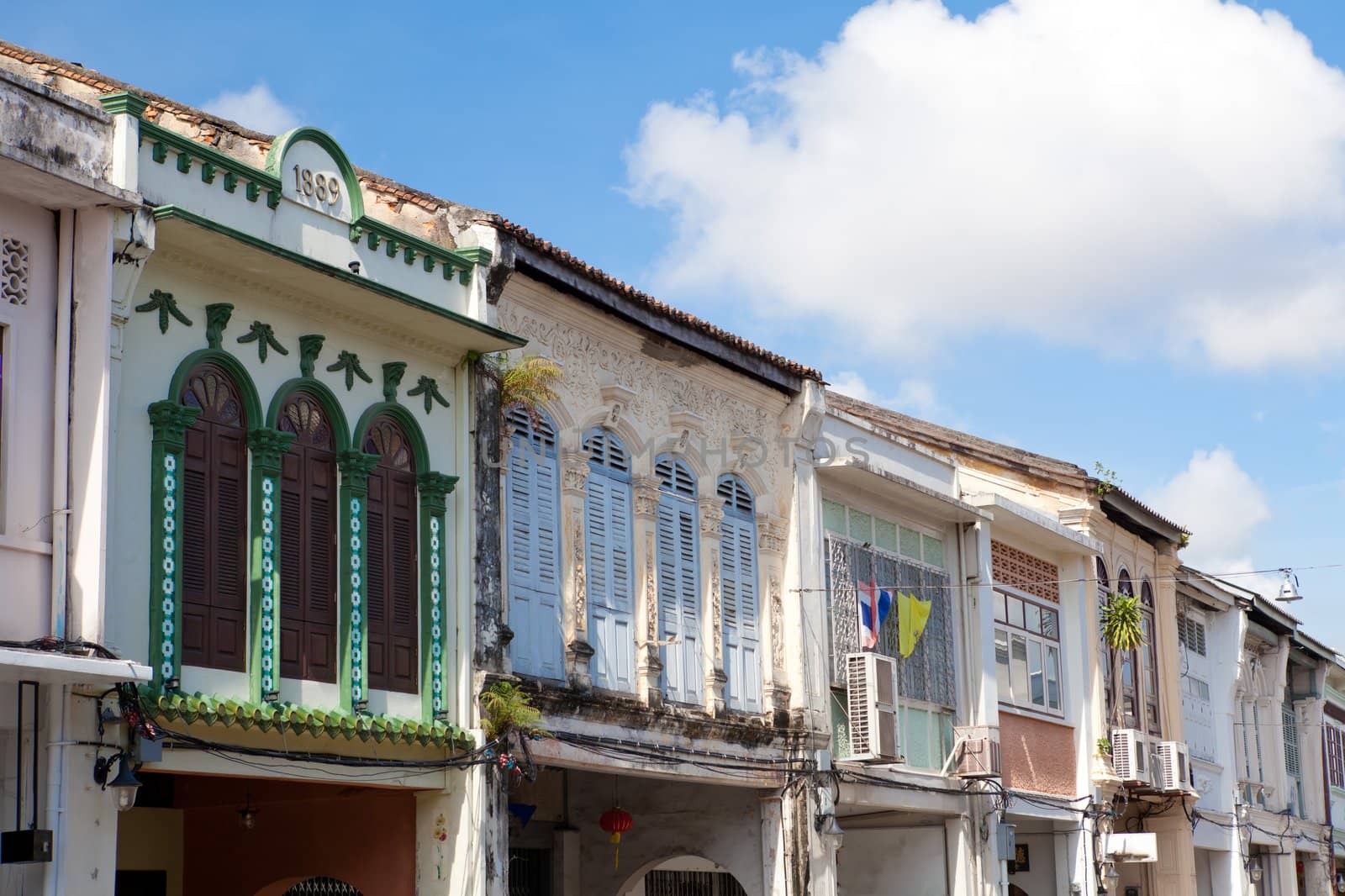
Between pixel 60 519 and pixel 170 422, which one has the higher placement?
pixel 170 422

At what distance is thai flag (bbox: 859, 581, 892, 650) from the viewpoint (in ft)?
61.5

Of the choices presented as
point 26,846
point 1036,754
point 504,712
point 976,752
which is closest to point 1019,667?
point 1036,754

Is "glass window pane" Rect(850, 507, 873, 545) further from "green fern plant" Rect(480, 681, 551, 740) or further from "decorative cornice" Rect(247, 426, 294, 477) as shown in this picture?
"decorative cornice" Rect(247, 426, 294, 477)

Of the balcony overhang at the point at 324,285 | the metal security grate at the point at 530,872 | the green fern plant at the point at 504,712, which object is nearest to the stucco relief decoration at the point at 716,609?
the metal security grate at the point at 530,872

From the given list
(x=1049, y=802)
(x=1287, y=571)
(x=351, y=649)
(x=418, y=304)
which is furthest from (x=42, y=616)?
(x=1287, y=571)

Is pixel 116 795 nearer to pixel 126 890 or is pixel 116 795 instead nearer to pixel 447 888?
pixel 447 888

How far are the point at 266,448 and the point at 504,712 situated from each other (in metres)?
2.73

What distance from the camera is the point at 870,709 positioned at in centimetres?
1778

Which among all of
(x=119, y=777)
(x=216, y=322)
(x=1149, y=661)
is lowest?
(x=119, y=777)

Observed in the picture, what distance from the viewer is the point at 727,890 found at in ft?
65.8

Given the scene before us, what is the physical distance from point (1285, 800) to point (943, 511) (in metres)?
13.6

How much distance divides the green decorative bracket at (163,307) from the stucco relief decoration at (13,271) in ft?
2.95

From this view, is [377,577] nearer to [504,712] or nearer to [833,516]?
[504,712]

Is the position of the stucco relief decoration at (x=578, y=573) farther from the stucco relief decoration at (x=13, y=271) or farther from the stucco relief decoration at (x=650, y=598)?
the stucco relief decoration at (x=13, y=271)
